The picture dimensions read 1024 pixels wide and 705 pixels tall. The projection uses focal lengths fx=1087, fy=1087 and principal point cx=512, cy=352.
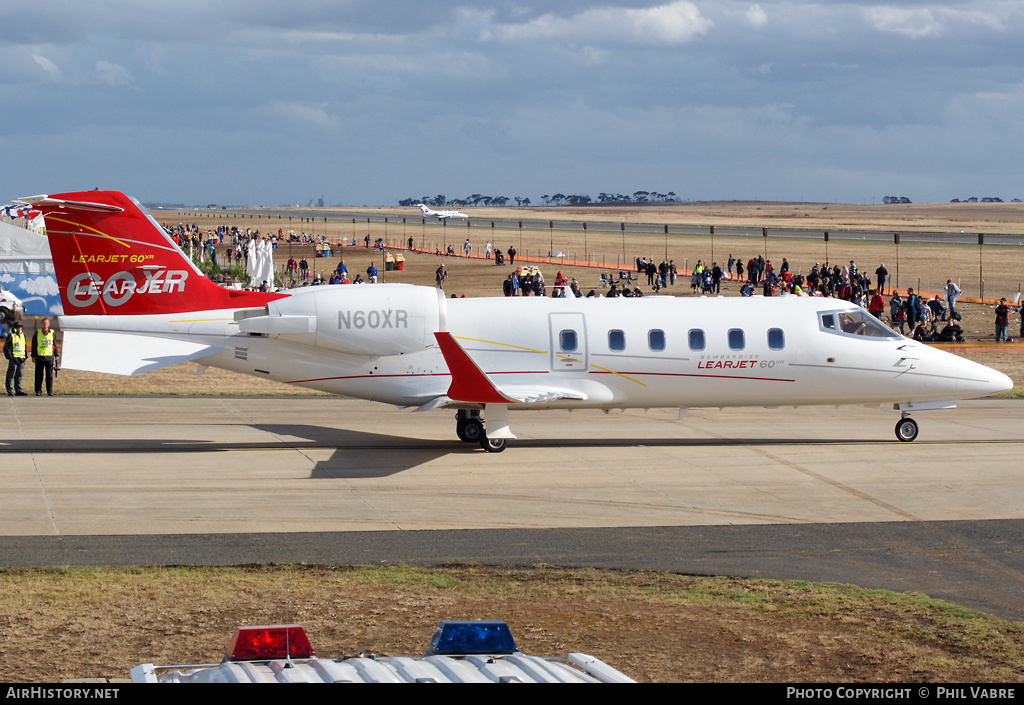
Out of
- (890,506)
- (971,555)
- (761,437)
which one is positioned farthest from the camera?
(761,437)

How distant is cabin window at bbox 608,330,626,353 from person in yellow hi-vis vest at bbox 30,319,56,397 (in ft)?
51.0

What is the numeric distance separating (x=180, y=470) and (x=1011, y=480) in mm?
15188

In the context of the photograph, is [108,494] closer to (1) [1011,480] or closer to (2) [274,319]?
(2) [274,319]

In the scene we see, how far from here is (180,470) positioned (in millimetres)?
19953

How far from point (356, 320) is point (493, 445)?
371cm

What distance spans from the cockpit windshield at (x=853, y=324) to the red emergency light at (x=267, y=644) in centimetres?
1878

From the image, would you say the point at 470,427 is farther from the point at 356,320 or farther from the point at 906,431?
the point at 906,431

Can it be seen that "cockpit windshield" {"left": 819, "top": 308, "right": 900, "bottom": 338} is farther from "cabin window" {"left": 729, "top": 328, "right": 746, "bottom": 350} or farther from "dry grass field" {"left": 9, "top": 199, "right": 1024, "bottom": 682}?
"dry grass field" {"left": 9, "top": 199, "right": 1024, "bottom": 682}

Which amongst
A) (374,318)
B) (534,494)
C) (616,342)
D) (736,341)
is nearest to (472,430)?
(374,318)

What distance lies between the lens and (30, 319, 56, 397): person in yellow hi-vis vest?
2853 cm

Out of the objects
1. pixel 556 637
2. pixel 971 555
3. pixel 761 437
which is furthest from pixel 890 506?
pixel 556 637

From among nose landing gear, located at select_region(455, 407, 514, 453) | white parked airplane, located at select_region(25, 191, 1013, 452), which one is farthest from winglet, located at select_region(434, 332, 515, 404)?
nose landing gear, located at select_region(455, 407, 514, 453)

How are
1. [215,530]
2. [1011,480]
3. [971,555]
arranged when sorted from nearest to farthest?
[971,555], [215,530], [1011,480]

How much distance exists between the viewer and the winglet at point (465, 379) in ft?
64.6
